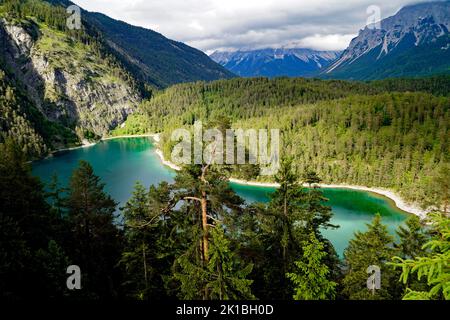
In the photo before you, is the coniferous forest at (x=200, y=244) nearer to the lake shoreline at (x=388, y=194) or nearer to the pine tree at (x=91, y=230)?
the pine tree at (x=91, y=230)

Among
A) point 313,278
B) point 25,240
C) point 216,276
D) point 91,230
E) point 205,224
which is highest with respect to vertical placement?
point 205,224

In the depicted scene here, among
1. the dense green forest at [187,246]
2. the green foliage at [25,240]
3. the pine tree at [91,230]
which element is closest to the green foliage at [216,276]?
the dense green forest at [187,246]

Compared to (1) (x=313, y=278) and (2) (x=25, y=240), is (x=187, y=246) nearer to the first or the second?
(1) (x=313, y=278)

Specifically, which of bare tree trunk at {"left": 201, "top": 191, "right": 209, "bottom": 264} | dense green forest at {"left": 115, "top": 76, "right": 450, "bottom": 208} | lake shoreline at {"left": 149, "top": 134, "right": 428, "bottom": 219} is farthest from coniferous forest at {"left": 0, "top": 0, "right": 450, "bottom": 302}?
dense green forest at {"left": 115, "top": 76, "right": 450, "bottom": 208}

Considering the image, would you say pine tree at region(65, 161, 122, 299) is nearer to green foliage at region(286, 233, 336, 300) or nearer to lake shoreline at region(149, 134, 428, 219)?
green foliage at region(286, 233, 336, 300)

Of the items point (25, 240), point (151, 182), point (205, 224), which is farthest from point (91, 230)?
point (151, 182)
